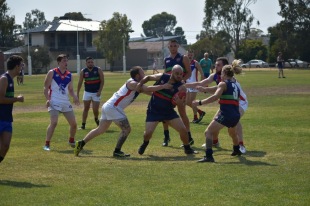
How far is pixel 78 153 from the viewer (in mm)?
14258

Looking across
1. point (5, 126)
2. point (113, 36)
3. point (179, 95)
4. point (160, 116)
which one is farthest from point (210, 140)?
point (113, 36)

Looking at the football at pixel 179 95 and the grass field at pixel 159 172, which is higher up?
the football at pixel 179 95

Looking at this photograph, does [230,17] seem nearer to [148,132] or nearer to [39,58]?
[39,58]

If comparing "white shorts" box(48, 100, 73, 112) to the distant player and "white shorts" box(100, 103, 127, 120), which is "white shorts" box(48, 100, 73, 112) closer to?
"white shorts" box(100, 103, 127, 120)

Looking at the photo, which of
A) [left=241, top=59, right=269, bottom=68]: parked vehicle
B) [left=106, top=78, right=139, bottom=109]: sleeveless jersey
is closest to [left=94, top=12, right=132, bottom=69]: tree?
[left=241, top=59, right=269, bottom=68]: parked vehicle

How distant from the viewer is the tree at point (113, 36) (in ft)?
337

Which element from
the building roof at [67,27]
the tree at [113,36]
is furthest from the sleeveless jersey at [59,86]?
the building roof at [67,27]

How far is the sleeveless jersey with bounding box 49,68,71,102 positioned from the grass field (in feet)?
3.89

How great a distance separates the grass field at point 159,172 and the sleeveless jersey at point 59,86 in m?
1.19

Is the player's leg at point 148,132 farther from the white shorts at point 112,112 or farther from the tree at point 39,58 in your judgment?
the tree at point 39,58

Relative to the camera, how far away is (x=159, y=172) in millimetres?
11789

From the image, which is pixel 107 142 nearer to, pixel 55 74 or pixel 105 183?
pixel 55 74

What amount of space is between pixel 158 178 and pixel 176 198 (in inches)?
66.6

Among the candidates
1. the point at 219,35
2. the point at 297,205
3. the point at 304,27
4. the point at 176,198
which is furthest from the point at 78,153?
the point at 219,35
